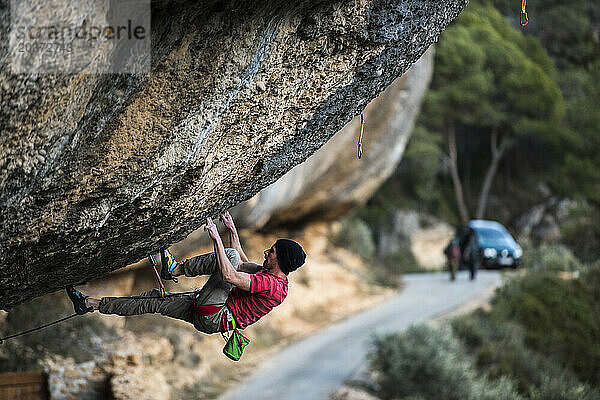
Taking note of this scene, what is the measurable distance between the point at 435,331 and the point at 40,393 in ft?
24.1

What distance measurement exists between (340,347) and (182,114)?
10357mm

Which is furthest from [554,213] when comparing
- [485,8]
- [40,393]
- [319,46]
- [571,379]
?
[319,46]

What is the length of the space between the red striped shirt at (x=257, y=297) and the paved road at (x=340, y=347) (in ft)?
20.7

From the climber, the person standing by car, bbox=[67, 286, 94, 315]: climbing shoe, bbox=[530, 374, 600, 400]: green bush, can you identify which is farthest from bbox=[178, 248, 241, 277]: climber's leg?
bbox=[530, 374, 600, 400]: green bush

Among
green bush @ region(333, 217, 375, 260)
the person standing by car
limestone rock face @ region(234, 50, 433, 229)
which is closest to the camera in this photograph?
the person standing by car

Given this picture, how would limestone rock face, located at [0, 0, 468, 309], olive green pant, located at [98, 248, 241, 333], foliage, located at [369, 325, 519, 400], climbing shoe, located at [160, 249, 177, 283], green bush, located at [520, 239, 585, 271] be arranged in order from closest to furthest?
limestone rock face, located at [0, 0, 468, 309] → olive green pant, located at [98, 248, 241, 333] → climbing shoe, located at [160, 249, 177, 283] → foliage, located at [369, 325, 519, 400] → green bush, located at [520, 239, 585, 271]

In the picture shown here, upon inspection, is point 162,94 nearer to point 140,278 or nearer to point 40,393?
point 40,393

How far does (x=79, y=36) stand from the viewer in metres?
3.07

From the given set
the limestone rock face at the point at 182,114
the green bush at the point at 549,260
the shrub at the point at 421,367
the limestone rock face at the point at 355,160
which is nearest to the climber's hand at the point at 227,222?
the limestone rock face at the point at 182,114

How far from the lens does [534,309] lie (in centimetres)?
1592

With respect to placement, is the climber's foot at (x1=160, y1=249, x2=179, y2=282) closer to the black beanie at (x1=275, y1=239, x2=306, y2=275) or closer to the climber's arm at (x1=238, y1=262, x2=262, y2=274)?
the climber's arm at (x1=238, y1=262, x2=262, y2=274)

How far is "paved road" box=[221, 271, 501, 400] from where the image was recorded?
11.0m

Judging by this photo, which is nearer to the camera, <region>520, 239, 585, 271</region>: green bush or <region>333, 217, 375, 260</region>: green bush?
<region>520, 239, 585, 271</region>: green bush

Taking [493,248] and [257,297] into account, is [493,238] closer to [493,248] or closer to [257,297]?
[493,248]
